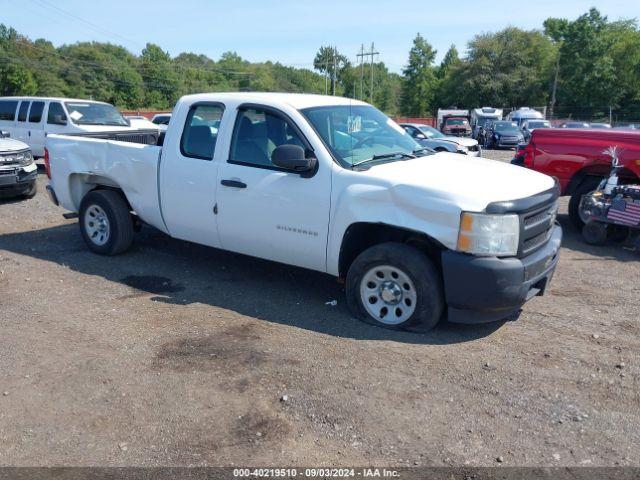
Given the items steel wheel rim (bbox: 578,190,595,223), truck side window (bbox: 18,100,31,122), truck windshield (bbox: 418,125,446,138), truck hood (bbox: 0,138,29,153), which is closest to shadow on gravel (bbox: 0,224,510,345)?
truck hood (bbox: 0,138,29,153)

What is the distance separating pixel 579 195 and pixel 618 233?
0.88 m

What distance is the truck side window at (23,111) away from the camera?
615 inches

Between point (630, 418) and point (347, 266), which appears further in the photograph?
point (347, 266)

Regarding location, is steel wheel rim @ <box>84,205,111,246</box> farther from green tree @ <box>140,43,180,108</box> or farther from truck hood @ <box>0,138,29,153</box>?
green tree @ <box>140,43,180,108</box>

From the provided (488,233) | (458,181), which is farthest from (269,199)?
(488,233)

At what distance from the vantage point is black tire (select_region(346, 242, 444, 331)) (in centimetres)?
476

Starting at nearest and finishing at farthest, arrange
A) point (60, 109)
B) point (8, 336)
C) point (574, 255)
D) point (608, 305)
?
point (8, 336), point (608, 305), point (574, 255), point (60, 109)

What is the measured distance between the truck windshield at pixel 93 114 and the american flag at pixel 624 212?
12.0 m

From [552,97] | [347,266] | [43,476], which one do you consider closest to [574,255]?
[347,266]

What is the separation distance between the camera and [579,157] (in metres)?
8.74

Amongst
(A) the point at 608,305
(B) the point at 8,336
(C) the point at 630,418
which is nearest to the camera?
(C) the point at 630,418

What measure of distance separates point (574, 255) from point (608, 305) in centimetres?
206

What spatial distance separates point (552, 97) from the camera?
61531mm

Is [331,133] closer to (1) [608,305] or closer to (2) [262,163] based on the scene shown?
(2) [262,163]
